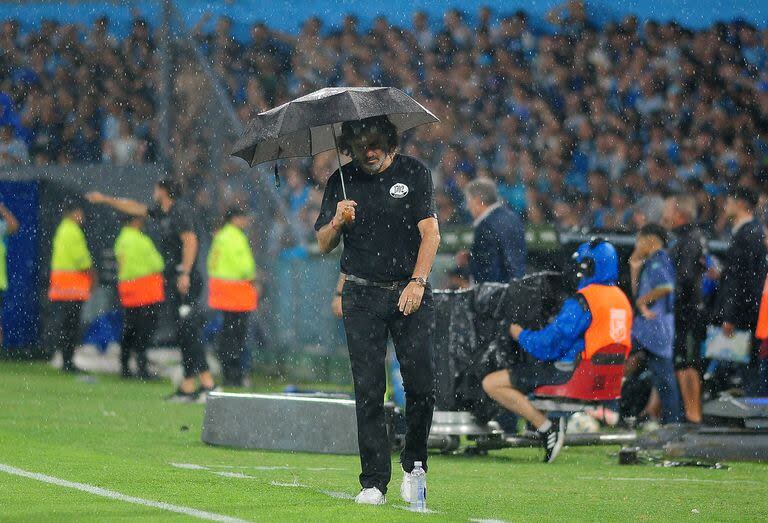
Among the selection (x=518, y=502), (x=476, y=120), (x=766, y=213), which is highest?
(x=476, y=120)

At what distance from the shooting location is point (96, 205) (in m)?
20.8

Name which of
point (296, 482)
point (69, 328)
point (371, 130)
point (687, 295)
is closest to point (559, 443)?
point (296, 482)

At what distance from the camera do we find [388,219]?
7613 mm

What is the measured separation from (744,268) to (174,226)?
19.2 ft

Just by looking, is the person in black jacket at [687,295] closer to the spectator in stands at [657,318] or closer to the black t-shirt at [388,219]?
the spectator in stands at [657,318]

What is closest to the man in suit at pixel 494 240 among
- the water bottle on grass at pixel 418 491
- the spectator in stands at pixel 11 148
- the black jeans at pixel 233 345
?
the water bottle on grass at pixel 418 491

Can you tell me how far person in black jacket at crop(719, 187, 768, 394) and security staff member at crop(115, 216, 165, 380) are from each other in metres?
7.15

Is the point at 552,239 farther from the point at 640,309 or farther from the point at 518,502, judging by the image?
the point at 518,502

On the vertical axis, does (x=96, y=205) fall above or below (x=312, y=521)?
above

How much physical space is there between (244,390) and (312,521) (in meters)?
9.98

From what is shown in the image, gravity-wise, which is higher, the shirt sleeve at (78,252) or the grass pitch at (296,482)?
the shirt sleeve at (78,252)

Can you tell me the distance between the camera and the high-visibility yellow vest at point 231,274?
16984 mm

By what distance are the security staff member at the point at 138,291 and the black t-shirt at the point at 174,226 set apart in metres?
1.82

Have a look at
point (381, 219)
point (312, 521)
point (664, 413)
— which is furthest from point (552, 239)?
point (312, 521)
